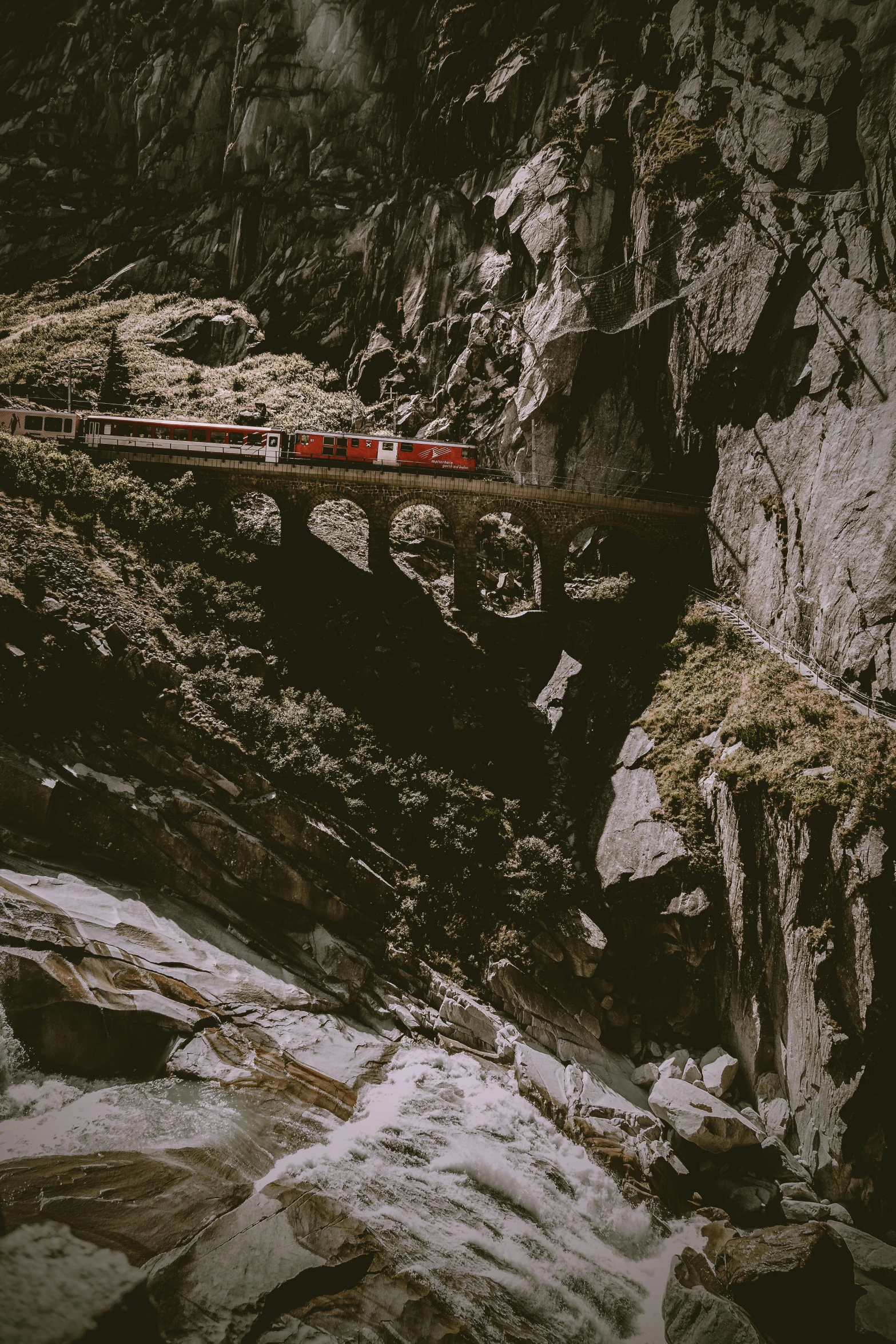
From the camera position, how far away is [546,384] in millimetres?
36875

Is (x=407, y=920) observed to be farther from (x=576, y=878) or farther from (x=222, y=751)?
(x=222, y=751)

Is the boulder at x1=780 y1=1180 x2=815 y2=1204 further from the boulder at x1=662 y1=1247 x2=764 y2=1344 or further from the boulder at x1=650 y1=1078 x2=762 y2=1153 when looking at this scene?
the boulder at x1=662 y1=1247 x2=764 y2=1344

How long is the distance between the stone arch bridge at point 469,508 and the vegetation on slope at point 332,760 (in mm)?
4863

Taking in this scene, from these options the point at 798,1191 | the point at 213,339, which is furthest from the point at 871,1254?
the point at 213,339

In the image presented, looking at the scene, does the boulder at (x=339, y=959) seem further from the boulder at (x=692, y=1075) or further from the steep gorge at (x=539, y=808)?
the boulder at (x=692, y=1075)

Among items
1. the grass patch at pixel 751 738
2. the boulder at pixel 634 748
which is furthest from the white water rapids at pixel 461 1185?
the boulder at pixel 634 748

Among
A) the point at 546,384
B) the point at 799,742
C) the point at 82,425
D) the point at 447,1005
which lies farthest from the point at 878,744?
the point at 82,425

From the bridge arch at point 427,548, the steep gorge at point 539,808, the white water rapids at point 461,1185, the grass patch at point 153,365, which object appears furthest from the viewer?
the grass patch at point 153,365

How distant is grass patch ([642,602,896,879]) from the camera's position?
1911 cm

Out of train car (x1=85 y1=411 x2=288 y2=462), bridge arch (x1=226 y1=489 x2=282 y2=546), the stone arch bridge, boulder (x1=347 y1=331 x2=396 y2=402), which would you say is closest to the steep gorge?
bridge arch (x1=226 y1=489 x2=282 y2=546)

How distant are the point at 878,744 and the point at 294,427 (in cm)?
3200

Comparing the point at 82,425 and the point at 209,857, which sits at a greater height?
the point at 82,425

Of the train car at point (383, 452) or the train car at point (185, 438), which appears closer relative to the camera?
the train car at point (185, 438)

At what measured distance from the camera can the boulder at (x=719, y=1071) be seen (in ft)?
65.8
